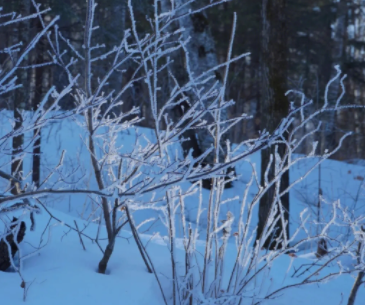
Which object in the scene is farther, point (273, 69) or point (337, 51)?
point (337, 51)

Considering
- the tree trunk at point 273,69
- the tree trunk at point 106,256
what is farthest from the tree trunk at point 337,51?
the tree trunk at point 106,256

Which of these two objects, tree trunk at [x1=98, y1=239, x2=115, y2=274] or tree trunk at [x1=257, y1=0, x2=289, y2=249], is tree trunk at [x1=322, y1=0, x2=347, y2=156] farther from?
tree trunk at [x1=98, y1=239, x2=115, y2=274]

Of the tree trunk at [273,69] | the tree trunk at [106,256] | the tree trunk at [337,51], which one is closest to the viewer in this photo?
the tree trunk at [106,256]

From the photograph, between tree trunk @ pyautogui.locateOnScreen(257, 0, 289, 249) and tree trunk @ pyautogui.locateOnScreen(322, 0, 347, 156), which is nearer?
tree trunk @ pyautogui.locateOnScreen(257, 0, 289, 249)

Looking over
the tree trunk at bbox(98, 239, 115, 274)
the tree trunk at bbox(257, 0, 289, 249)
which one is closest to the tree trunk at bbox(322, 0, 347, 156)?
the tree trunk at bbox(257, 0, 289, 249)

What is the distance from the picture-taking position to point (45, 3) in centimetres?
790

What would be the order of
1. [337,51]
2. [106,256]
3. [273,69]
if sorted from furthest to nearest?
[337,51] < [273,69] < [106,256]

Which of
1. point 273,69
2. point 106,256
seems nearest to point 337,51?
point 273,69

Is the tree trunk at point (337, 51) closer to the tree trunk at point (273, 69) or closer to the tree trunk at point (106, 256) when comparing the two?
the tree trunk at point (273, 69)

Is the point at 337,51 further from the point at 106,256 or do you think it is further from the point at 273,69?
the point at 106,256

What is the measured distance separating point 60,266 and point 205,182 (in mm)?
6202

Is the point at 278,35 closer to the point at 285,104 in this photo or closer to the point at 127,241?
the point at 285,104

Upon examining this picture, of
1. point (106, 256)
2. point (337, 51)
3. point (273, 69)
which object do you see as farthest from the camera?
point (337, 51)

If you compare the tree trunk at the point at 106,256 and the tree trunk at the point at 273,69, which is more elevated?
the tree trunk at the point at 273,69
